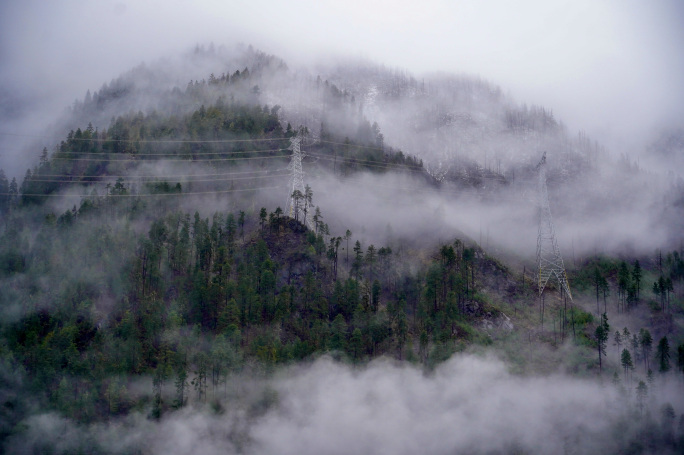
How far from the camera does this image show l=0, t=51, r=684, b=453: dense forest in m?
136

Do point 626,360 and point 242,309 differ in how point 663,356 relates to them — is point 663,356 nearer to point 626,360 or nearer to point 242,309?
point 626,360

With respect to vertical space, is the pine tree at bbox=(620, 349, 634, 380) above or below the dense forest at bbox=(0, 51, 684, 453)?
below

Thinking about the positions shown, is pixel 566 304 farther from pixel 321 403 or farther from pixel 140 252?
pixel 140 252

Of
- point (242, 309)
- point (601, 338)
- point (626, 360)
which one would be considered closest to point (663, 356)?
point (626, 360)

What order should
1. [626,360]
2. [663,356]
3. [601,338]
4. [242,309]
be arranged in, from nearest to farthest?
1. [626,360]
2. [663,356]
3. [601,338]
4. [242,309]

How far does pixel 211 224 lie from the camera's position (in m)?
193

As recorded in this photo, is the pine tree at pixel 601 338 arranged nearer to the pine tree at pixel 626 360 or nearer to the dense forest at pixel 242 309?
the dense forest at pixel 242 309

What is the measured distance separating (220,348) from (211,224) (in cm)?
6001

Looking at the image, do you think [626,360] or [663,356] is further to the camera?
[663,356]

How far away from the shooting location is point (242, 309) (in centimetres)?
15538

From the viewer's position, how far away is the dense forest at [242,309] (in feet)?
446

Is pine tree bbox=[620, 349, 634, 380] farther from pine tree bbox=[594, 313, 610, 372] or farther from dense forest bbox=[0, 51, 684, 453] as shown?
pine tree bbox=[594, 313, 610, 372]

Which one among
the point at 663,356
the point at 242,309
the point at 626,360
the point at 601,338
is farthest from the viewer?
the point at 242,309

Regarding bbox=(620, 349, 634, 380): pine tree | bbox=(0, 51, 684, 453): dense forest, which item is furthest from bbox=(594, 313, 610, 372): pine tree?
bbox=(620, 349, 634, 380): pine tree
